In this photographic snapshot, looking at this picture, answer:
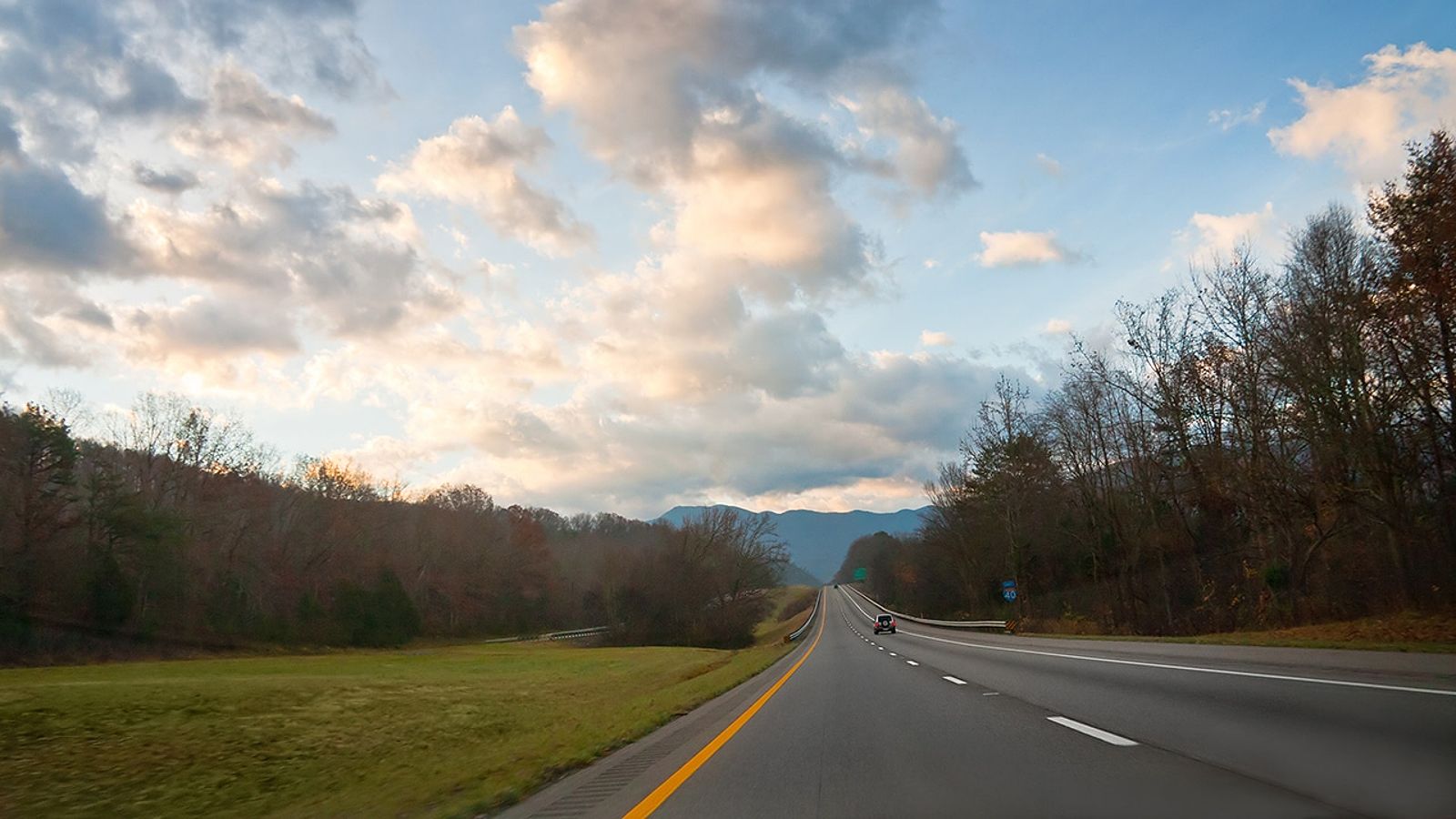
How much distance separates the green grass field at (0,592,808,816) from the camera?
969 cm

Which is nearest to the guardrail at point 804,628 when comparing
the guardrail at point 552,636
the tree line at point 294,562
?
the tree line at point 294,562

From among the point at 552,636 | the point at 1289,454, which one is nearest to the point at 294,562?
the point at 552,636

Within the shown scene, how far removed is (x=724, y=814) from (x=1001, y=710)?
6484 millimetres

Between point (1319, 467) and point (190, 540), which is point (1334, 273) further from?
point (190, 540)

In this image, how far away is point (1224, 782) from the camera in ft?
20.4

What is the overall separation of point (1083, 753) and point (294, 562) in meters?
75.1

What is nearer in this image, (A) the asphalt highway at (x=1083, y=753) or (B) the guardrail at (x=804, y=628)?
(A) the asphalt highway at (x=1083, y=753)

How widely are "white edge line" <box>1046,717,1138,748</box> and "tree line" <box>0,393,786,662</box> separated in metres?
50.3

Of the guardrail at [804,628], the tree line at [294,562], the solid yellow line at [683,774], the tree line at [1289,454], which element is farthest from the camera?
the guardrail at [804,628]

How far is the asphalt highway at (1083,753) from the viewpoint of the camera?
5973 mm

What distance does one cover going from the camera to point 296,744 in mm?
13969

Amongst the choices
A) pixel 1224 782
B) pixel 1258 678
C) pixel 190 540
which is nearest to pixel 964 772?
pixel 1224 782

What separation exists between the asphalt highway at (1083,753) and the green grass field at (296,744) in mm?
1339

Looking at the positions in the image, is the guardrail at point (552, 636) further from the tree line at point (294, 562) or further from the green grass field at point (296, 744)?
the green grass field at point (296, 744)
